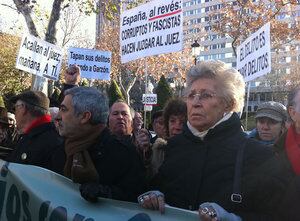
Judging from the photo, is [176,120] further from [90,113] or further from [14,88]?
[14,88]

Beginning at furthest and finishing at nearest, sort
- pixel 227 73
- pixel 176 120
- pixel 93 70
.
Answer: pixel 93 70 → pixel 176 120 → pixel 227 73

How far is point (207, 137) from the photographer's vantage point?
8.52ft

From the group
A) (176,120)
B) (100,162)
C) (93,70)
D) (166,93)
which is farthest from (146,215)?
(166,93)

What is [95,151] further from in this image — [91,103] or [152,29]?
[152,29]

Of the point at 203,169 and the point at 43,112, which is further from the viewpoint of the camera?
the point at 43,112

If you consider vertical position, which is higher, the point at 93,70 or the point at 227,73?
the point at 93,70

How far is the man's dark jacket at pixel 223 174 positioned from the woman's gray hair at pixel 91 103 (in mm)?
670

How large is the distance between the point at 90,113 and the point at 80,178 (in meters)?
0.53

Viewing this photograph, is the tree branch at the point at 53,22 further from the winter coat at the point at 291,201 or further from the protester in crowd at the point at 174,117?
the winter coat at the point at 291,201

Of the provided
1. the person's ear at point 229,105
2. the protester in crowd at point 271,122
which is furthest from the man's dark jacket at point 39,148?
the protester in crowd at point 271,122

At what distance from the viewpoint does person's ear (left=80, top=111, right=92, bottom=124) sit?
3.16 metres

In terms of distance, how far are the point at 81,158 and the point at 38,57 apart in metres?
5.35

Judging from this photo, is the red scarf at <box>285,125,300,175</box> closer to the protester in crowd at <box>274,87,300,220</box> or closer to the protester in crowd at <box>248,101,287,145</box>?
the protester in crowd at <box>274,87,300,220</box>

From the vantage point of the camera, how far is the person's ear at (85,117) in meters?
3.16
